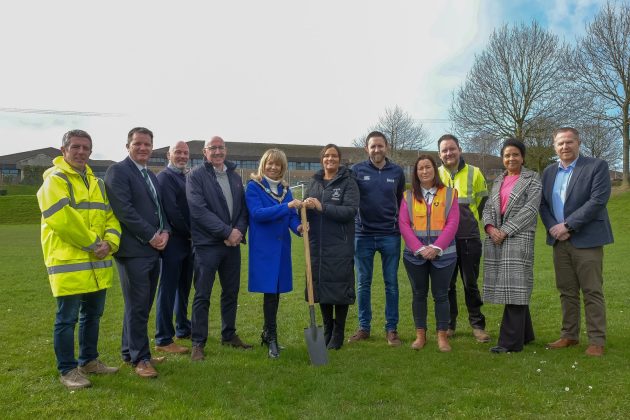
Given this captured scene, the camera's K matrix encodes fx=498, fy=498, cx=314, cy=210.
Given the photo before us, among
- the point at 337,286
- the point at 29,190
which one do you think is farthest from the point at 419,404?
the point at 29,190

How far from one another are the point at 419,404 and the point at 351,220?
2.16 meters

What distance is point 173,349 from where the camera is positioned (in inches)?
223

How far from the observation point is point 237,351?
5598mm

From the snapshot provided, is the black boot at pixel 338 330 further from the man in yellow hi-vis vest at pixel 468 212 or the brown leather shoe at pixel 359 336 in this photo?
the man in yellow hi-vis vest at pixel 468 212

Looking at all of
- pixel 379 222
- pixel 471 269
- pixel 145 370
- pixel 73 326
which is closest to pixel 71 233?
pixel 73 326

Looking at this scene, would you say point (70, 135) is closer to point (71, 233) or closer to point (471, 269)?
point (71, 233)

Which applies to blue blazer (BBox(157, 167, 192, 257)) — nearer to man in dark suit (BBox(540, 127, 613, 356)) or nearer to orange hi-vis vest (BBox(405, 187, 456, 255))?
orange hi-vis vest (BBox(405, 187, 456, 255))

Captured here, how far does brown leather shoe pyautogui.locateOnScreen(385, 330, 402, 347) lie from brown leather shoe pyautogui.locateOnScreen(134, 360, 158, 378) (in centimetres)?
266

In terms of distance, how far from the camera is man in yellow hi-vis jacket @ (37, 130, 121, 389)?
4.23 m

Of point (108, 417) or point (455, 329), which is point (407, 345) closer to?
point (455, 329)

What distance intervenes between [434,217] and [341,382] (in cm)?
212

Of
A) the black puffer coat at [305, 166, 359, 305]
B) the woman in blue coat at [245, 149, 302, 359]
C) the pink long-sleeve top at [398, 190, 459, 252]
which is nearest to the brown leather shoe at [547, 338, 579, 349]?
the pink long-sleeve top at [398, 190, 459, 252]

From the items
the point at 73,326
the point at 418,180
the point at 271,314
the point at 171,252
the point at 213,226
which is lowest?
the point at 271,314

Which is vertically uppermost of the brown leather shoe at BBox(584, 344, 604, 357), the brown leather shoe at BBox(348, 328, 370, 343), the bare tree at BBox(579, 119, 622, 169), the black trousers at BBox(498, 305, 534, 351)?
the bare tree at BBox(579, 119, 622, 169)
